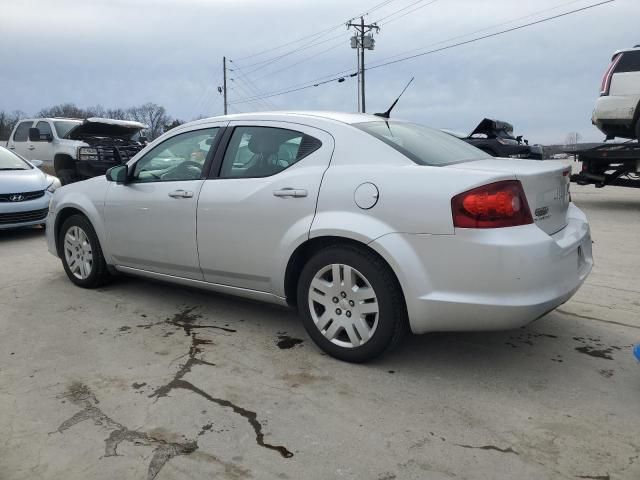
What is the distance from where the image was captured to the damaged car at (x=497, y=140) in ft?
36.1

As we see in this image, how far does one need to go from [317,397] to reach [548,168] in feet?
6.31

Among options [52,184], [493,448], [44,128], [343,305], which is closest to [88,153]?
[44,128]

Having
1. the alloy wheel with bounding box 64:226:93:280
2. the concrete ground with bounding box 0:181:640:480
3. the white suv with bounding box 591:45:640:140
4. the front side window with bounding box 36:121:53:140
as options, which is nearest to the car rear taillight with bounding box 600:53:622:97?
the white suv with bounding box 591:45:640:140

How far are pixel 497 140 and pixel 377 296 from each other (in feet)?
29.4

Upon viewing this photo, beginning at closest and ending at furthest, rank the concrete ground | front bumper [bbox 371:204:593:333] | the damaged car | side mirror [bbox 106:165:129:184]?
the concrete ground → front bumper [bbox 371:204:593:333] → side mirror [bbox 106:165:129:184] → the damaged car

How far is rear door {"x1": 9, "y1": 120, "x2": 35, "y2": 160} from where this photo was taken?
13.2m

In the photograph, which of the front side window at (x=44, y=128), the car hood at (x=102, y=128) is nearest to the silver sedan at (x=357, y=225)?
the car hood at (x=102, y=128)

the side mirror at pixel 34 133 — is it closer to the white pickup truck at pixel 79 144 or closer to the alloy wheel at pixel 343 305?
the white pickup truck at pixel 79 144

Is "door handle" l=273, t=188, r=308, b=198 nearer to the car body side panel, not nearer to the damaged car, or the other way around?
the car body side panel

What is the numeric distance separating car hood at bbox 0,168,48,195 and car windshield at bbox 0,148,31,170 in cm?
18

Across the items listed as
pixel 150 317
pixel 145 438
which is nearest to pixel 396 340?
pixel 145 438

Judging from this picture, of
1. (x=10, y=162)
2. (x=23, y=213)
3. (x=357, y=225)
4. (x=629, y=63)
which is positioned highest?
(x=629, y=63)

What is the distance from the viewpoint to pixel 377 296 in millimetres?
3105

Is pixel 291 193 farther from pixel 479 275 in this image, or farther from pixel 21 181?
pixel 21 181
